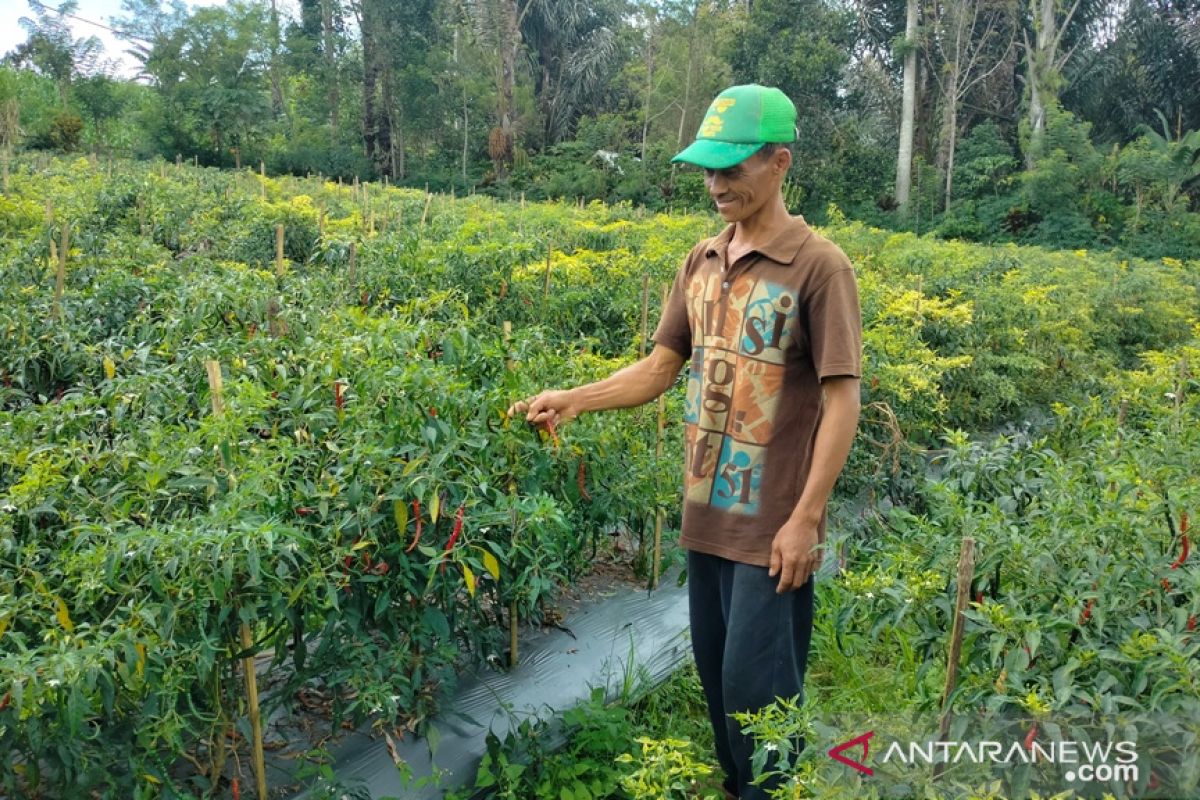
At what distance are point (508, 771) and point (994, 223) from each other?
21.0 metres

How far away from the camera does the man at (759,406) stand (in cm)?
205

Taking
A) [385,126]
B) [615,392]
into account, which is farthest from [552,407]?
[385,126]

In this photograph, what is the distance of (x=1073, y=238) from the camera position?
19.5 meters

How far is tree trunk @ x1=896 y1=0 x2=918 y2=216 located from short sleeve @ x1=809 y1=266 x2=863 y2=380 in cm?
2089

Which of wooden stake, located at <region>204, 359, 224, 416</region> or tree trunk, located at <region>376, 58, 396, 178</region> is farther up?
tree trunk, located at <region>376, 58, 396, 178</region>

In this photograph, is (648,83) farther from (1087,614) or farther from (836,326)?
(1087,614)

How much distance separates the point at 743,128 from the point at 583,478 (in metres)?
1.34

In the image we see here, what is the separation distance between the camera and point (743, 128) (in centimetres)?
204

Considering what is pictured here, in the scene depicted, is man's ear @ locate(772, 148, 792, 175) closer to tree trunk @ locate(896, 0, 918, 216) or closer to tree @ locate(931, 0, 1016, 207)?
tree trunk @ locate(896, 0, 918, 216)

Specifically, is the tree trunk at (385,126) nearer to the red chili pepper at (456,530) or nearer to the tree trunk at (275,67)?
the tree trunk at (275,67)

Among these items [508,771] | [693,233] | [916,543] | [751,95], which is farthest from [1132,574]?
[693,233]

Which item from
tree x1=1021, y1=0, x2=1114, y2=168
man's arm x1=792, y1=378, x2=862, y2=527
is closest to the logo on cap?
man's arm x1=792, y1=378, x2=862, y2=527

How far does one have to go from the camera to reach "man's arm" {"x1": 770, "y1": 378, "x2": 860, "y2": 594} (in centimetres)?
204

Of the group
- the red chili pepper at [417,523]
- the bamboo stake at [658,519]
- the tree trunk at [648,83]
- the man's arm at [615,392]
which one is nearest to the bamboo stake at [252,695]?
the red chili pepper at [417,523]
